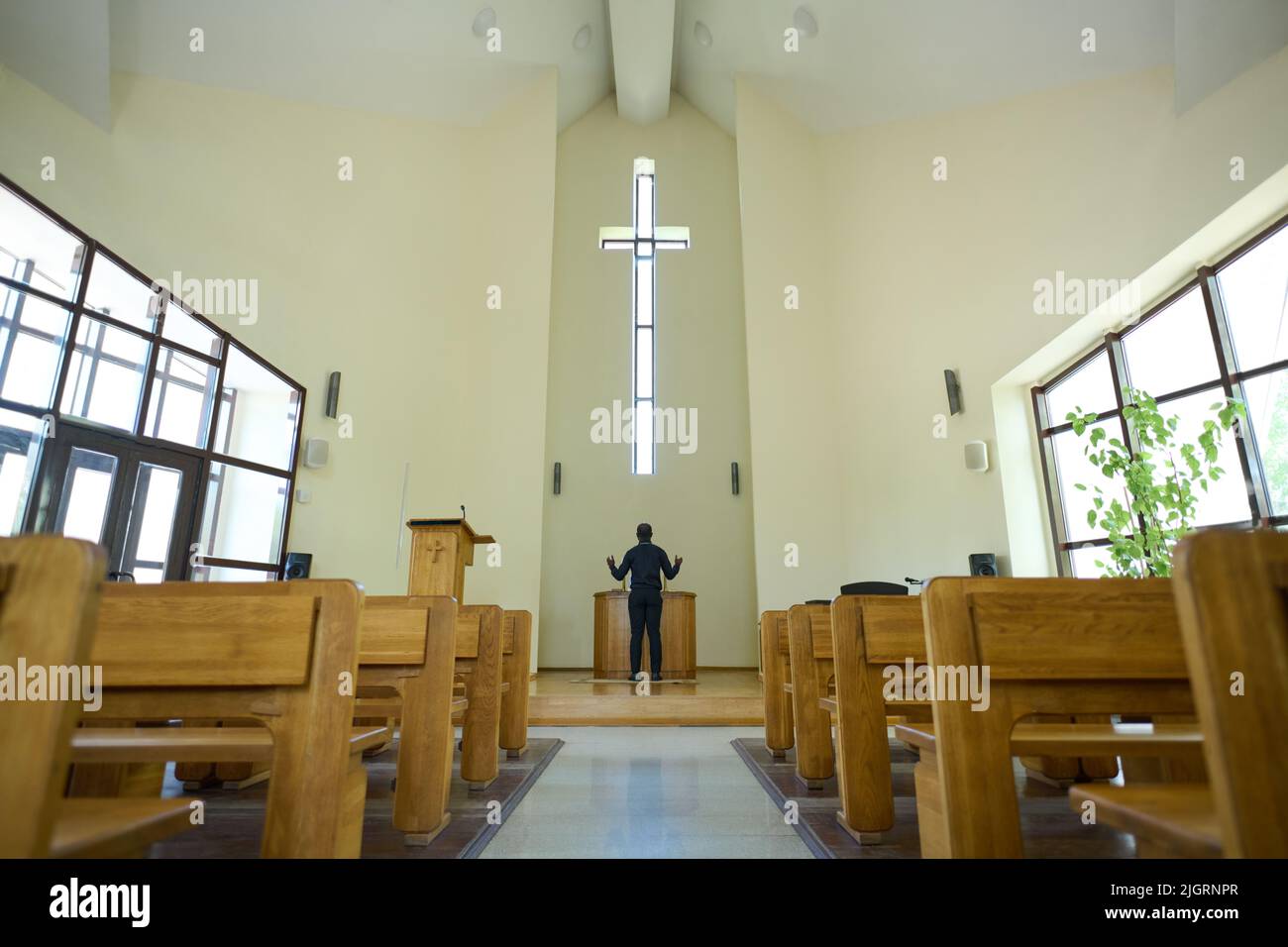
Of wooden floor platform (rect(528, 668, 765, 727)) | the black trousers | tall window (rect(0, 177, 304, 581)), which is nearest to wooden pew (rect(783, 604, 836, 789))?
wooden floor platform (rect(528, 668, 765, 727))

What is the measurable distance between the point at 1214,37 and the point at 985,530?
3618 mm

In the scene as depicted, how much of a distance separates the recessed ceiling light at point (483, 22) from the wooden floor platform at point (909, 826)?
25.9 ft

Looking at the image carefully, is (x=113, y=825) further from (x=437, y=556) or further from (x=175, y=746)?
(x=437, y=556)

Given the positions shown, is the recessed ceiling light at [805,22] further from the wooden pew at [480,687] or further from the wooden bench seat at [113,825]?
the wooden bench seat at [113,825]

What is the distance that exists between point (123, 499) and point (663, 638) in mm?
4800

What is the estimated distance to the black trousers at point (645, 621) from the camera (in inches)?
251

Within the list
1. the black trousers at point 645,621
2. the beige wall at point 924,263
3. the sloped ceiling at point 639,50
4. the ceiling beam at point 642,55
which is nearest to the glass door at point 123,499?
the sloped ceiling at point 639,50

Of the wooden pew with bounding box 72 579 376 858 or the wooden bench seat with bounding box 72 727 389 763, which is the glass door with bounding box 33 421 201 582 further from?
the wooden pew with bounding box 72 579 376 858

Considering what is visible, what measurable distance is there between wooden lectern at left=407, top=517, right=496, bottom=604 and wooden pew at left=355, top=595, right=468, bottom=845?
255 cm

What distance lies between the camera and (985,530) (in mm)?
5809

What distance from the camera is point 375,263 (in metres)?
7.06

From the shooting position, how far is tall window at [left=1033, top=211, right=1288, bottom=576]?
389 centimetres
